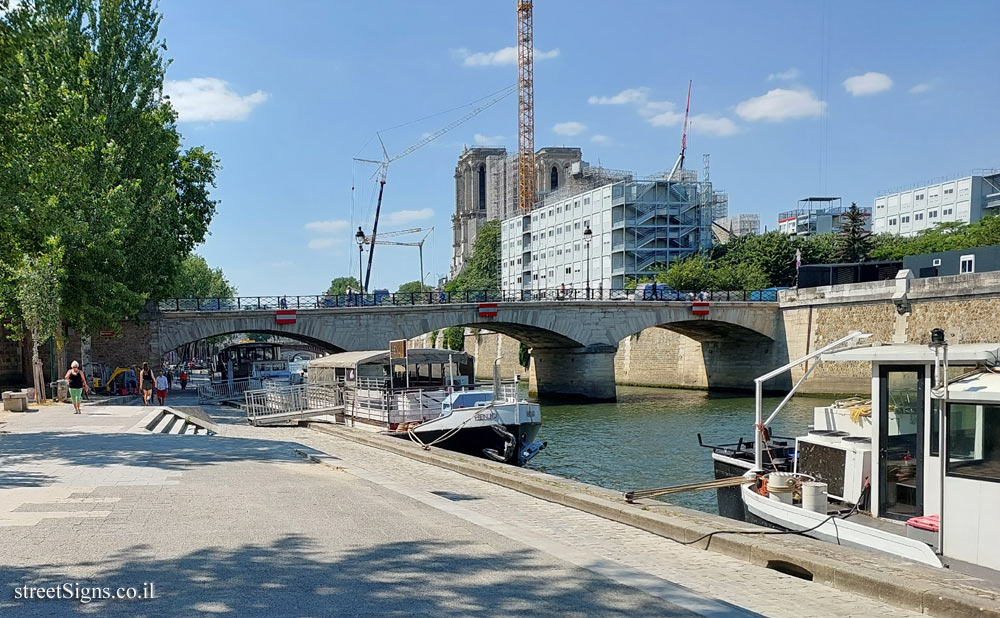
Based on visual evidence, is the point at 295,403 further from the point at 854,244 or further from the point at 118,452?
the point at 854,244

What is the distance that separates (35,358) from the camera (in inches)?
1225

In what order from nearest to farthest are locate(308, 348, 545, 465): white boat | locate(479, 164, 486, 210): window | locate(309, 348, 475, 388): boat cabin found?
locate(308, 348, 545, 465): white boat, locate(309, 348, 475, 388): boat cabin, locate(479, 164, 486, 210): window

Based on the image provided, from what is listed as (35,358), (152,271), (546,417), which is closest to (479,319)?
(546,417)

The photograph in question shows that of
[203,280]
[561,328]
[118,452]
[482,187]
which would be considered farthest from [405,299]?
[482,187]

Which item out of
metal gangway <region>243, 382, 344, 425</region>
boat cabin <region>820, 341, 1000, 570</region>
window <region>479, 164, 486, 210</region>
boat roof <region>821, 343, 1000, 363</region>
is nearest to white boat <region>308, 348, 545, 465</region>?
metal gangway <region>243, 382, 344, 425</region>

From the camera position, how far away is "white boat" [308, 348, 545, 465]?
2498 cm

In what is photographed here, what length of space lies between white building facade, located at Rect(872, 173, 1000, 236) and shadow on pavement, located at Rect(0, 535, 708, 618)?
10209 cm

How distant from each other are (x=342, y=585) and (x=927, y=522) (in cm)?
747

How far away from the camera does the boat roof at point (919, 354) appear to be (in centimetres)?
1033

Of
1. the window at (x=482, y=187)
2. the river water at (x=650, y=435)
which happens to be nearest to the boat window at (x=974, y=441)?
the river water at (x=650, y=435)

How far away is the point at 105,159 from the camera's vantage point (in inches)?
1421

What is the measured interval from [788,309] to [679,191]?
37872mm

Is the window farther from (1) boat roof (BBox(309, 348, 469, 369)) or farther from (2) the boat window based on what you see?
(2) the boat window

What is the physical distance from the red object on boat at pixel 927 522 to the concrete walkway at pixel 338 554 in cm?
328
